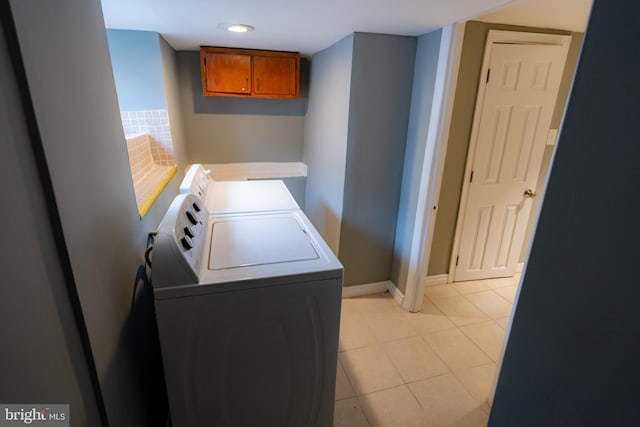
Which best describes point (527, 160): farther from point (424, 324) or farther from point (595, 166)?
point (595, 166)

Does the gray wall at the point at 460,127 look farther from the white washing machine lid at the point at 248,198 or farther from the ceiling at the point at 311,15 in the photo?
the white washing machine lid at the point at 248,198

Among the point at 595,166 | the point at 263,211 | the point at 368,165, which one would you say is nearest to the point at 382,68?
the point at 368,165

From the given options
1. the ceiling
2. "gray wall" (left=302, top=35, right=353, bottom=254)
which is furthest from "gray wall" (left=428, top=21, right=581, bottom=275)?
"gray wall" (left=302, top=35, right=353, bottom=254)

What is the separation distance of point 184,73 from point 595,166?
11.0 ft

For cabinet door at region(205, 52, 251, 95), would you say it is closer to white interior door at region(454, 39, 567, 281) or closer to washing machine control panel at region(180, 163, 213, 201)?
washing machine control panel at region(180, 163, 213, 201)

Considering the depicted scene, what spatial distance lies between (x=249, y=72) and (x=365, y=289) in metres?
2.27

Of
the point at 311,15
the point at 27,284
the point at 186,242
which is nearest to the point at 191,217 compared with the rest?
the point at 186,242

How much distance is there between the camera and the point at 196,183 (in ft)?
5.93

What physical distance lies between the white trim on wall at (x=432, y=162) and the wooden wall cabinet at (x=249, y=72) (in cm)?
156

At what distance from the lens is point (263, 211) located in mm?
1723

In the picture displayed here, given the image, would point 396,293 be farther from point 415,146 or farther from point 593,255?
point 593,255

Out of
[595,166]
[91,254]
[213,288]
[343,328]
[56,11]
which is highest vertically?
[56,11]

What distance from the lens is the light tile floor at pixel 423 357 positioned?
171 centimetres

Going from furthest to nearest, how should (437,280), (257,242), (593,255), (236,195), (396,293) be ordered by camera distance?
(437,280) → (396,293) → (236,195) → (257,242) → (593,255)
